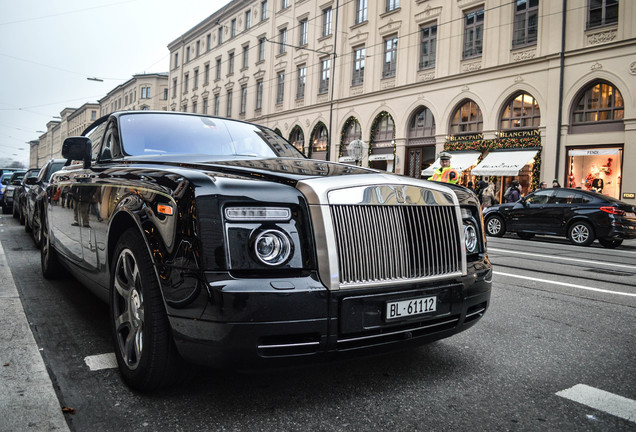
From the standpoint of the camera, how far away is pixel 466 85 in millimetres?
23078

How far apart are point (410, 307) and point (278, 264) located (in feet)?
2.35

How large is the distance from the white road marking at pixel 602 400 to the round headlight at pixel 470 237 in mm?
908

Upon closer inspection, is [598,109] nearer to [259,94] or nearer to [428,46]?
[428,46]

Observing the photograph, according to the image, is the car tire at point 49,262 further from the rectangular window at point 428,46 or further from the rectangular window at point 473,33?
the rectangular window at point 428,46

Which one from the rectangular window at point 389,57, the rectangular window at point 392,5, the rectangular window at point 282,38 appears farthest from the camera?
the rectangular window at point 282,38

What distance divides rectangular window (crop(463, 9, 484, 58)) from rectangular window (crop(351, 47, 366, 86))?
689cm

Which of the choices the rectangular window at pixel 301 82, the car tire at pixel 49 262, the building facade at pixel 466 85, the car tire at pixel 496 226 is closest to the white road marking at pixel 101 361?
the car tire at pixel 49 262

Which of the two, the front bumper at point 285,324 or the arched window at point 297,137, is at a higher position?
the arched window at point 297,137

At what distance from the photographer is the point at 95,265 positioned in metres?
3.42

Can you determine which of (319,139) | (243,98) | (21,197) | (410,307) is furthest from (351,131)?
(410,307)

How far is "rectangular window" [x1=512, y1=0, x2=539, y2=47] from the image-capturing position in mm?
20812

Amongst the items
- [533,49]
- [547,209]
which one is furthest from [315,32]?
[547,209]

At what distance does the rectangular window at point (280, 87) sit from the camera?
36312 mm

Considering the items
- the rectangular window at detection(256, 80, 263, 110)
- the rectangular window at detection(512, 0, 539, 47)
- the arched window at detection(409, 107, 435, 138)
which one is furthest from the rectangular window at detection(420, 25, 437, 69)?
the rectangular window at detection(256, 80, 263, 110)
